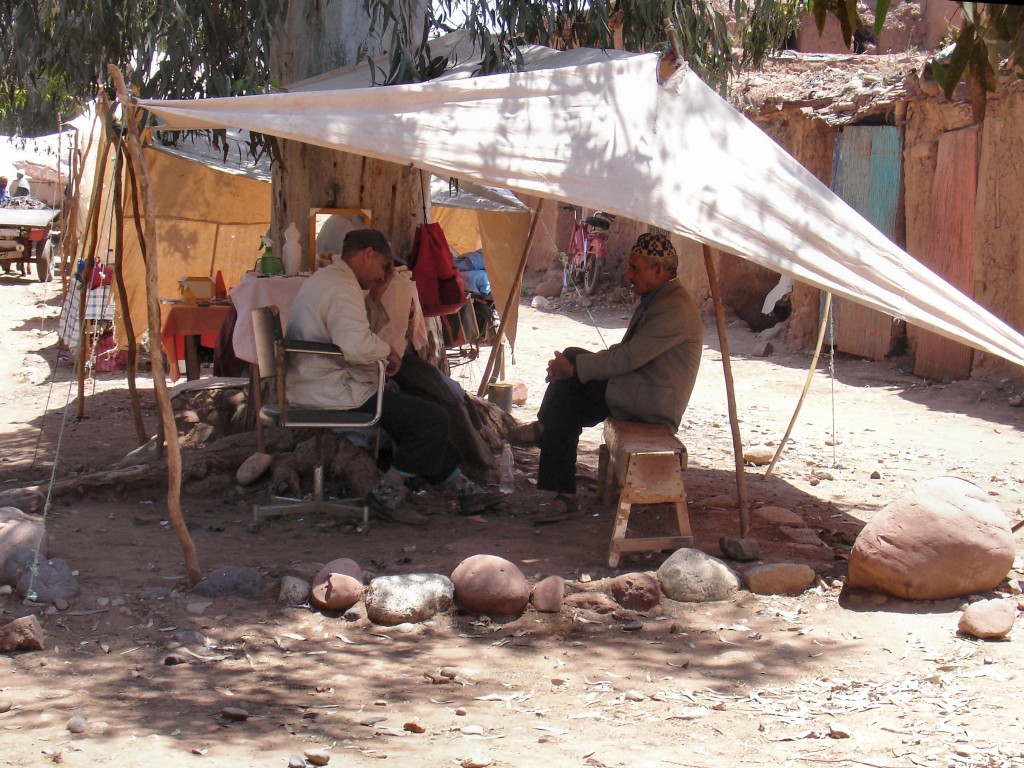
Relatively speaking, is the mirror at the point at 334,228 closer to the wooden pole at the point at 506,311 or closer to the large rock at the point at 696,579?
the wooden pole at the point at 506,311

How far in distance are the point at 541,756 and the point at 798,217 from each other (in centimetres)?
257

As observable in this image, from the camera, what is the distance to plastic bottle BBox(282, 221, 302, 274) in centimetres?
638

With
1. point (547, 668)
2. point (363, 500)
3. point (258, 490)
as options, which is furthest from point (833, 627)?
point (258, 490)

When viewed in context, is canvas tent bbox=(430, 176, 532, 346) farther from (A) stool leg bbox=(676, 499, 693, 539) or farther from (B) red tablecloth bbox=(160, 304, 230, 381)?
(A) stool leg bbox=(676, 499, 693, 539)

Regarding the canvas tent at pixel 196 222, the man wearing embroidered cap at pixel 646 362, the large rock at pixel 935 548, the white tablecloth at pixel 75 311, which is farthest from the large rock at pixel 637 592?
the white tablecloth at pixel 75 311

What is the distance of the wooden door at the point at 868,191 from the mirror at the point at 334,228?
6191mm

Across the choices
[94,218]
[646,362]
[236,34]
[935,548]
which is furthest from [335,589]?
[236,34]

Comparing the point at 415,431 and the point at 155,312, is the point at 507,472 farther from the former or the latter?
the point at 155,312

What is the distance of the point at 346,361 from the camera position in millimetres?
5113

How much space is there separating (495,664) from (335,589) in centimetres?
75

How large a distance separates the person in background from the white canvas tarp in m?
19.6

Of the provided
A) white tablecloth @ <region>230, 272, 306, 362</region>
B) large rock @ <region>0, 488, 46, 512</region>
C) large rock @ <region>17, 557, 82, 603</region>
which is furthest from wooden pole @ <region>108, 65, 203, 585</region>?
white tablecloth @ <region>230, 272, 306, 362</region>

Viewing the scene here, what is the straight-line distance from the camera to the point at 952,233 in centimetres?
974

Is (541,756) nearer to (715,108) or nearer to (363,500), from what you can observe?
(363,500)
